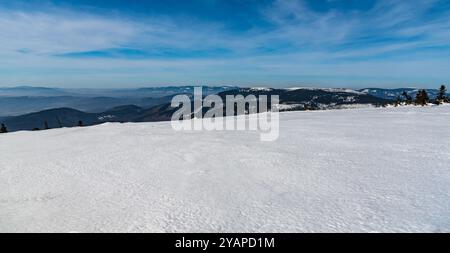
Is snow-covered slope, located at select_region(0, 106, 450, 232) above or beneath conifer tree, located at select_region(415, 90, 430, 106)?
beneath

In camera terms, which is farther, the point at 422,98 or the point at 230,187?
the point at 422,98

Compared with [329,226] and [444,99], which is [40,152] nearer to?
[329,226]

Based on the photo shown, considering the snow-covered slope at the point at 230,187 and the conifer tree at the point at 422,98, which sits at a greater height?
the conifer tree at the point at 422,98

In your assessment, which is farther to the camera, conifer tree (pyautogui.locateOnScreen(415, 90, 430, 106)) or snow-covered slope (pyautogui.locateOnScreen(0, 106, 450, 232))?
conifer tree (pyautogui.locateOnScreen(415, 90, 430, 106))

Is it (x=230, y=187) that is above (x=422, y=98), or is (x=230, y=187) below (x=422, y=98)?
below

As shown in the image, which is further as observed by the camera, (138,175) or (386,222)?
(138,175)
